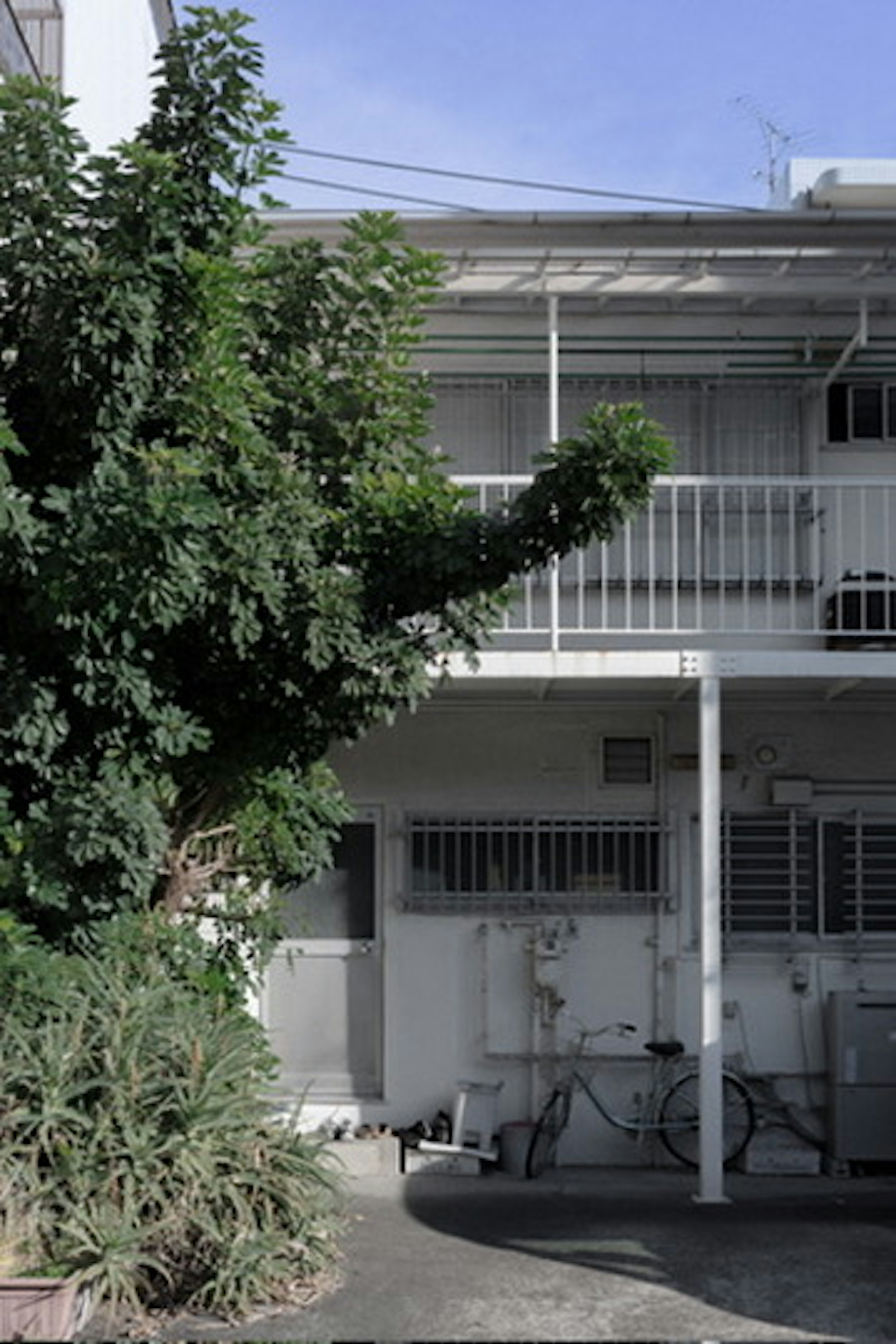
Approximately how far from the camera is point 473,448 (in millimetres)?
11117

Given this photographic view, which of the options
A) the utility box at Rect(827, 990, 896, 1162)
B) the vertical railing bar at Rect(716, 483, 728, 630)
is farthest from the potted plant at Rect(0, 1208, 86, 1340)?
the vertical railing bar at Rect(716, 483, 728, 630)

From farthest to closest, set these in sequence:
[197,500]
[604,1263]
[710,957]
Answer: [710,957]
[604,1263]
[197,500]

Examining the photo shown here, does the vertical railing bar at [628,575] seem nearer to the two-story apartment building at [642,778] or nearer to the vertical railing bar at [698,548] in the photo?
the two-story apartment building at [642,778]

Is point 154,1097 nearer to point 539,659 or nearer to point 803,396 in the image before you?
point 539,659

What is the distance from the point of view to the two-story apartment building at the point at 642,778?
421 inches

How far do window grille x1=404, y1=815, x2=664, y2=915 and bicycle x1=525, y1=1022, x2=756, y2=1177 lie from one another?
3.10 ft

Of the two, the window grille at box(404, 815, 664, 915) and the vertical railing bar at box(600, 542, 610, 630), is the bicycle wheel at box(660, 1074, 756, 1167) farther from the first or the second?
the vertical railing bar at box(600, 542, 610, 630)

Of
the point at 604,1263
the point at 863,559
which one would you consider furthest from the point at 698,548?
the point at 604,1263

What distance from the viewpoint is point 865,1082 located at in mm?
10312

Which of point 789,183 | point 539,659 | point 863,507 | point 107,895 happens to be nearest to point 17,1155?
point 107,895

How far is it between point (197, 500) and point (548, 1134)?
5.54 metres

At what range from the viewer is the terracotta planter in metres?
5.96

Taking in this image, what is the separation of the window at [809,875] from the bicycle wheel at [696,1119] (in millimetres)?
1016

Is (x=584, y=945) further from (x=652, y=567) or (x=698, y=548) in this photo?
(x=698, y=548)
